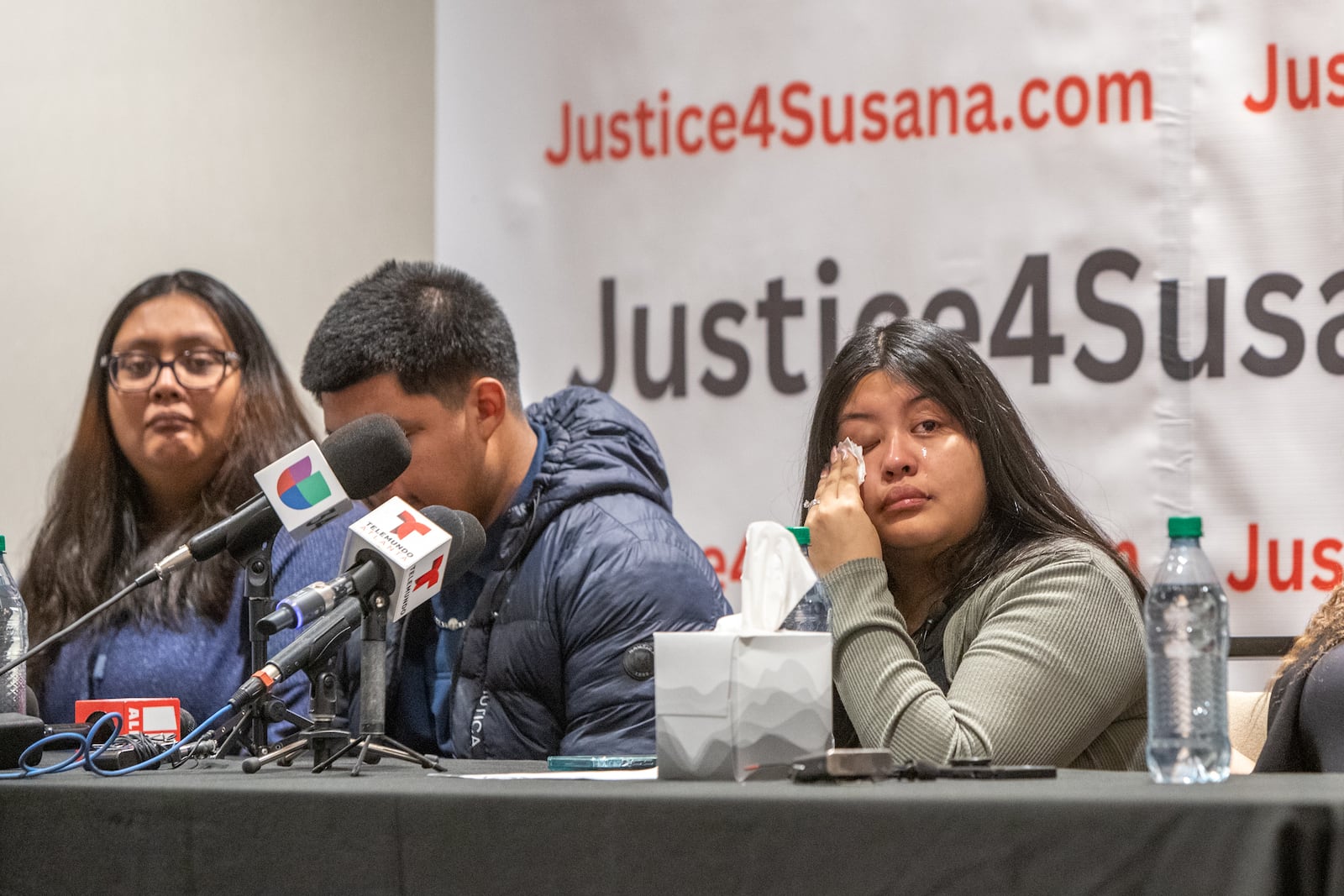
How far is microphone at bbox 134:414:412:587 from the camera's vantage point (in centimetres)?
159

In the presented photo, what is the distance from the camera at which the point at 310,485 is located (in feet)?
5.29

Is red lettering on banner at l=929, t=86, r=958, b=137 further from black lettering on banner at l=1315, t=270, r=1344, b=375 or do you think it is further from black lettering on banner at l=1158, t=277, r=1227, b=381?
black lettering on banner at l=1315, t=270, r=1344, b=375

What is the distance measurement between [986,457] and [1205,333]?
3.01 ft

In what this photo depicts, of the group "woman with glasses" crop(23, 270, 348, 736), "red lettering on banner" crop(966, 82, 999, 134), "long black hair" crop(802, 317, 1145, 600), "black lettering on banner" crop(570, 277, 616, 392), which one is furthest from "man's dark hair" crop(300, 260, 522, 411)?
"red lettering on banner" crop(966, 82, 999, 134)

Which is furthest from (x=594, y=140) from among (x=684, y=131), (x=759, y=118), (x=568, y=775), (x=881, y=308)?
(x=568, y=775)

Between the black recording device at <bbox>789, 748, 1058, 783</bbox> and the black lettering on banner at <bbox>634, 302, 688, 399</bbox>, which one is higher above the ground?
the black lettering on banner at <bbox>634, 302, 688, 399</bbox>

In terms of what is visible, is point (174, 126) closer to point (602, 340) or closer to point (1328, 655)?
point (602, 340)

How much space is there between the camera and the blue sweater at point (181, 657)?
2477mm

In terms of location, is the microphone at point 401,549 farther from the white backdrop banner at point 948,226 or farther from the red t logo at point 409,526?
the white backdrop banner at point 948,226

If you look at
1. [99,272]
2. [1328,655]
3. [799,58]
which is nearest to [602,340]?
[799,58]

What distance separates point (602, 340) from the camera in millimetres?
3006

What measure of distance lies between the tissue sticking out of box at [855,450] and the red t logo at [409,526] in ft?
1.96

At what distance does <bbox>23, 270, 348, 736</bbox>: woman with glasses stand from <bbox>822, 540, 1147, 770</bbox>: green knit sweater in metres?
1.20

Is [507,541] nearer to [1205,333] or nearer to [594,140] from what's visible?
[594,140]
